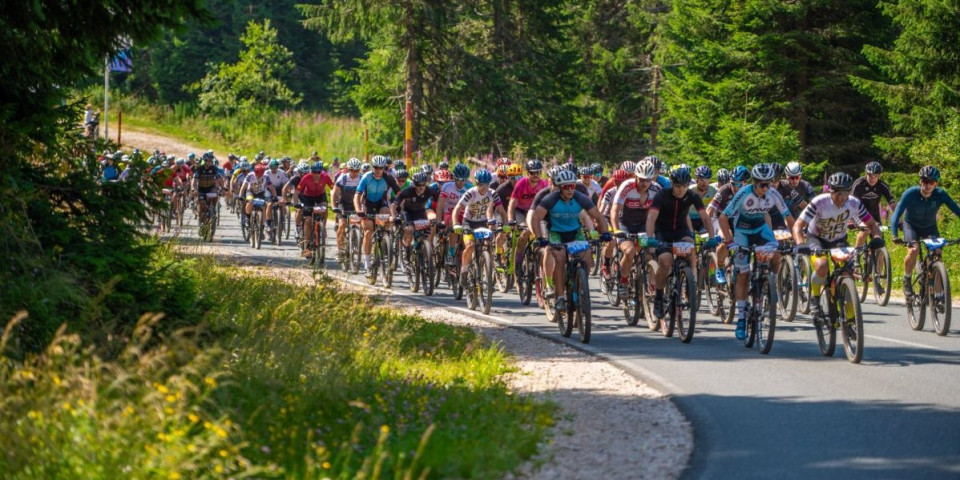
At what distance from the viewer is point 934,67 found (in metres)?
31.2

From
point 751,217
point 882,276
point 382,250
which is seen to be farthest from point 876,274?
point 382,250

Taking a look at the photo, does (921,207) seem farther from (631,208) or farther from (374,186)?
(374,186)

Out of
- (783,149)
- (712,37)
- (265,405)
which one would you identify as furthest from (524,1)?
(265,405)

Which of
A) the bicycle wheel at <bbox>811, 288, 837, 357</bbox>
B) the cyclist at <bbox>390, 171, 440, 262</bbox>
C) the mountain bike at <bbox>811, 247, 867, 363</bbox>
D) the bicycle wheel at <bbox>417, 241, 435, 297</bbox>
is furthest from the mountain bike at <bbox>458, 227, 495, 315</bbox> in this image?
→ the bicycle wheel at <bbox>811, 288, 837, 357</bbox>

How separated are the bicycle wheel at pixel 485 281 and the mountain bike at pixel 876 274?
536 cm

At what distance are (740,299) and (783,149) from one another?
59.8 feet

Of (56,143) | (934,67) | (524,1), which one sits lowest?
(56,143)

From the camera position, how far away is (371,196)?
22125mm

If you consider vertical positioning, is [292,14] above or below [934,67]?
above

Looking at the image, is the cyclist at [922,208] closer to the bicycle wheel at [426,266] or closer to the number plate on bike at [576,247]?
the number plate on bike at [576,247]

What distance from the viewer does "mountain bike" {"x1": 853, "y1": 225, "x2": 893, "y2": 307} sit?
1895 cm

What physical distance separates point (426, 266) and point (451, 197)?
4.74ft

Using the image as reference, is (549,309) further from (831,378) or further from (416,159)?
(416,159)

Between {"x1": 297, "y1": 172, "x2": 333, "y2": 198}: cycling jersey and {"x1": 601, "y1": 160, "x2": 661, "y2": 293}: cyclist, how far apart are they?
1003cm
